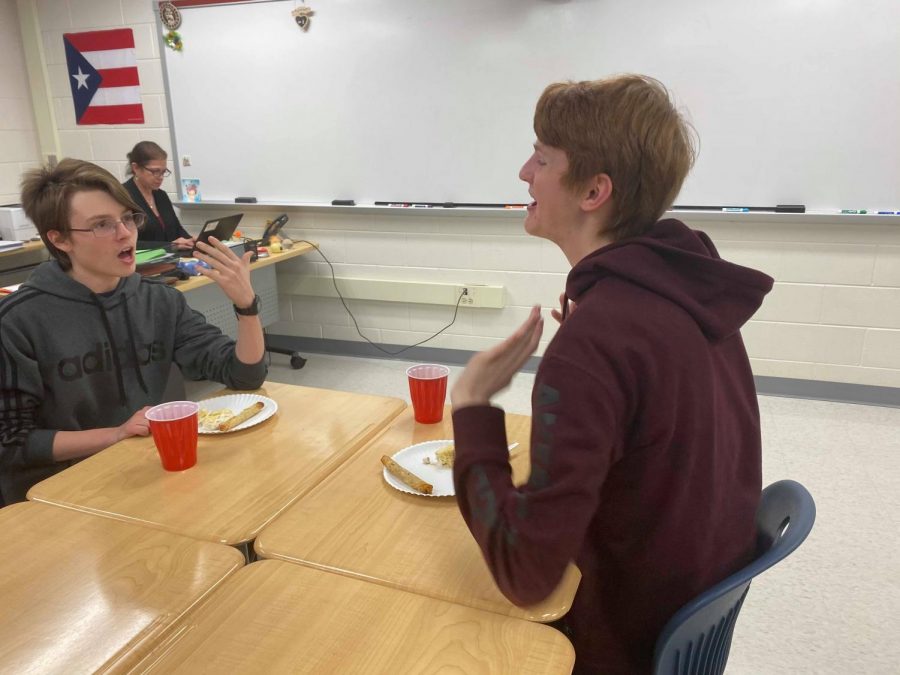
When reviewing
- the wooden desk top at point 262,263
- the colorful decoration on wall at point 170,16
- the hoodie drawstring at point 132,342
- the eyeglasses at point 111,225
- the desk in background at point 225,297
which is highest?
the colorful decoration on wall at point 170,16

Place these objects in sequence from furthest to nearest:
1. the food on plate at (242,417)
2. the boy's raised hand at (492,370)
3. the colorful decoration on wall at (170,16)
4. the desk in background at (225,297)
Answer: the colorful decoration on wall at (170,16) → the desk in background at (225,297) → the food on plate at (242,417) → the boy's raised hand at (492,370)

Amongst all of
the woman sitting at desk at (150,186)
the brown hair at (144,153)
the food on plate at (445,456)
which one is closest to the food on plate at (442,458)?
the food on plate at (445,456)

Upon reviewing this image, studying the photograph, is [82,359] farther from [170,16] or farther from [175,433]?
[170,16]

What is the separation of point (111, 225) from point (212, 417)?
1.92 feet

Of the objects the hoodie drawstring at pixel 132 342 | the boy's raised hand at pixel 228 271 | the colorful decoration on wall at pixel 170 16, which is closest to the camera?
the boy's raised hand at pixel 228 271

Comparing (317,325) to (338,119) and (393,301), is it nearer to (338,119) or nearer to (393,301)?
(393,301)

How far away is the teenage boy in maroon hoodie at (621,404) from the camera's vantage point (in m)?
0.83

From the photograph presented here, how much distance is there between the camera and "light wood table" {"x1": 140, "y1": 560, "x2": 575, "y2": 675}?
83 centimetres

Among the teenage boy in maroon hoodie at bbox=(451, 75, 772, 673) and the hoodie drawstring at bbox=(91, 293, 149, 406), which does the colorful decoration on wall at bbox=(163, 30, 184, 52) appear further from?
the teenage boy in maroon hoodie at bbox=(451, 75, 772, 673)

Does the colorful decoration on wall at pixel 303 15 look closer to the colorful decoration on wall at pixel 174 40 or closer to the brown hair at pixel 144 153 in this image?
the colorful decoration on wall at pixel 174 40

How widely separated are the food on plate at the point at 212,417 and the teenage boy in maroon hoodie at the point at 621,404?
2.30ft

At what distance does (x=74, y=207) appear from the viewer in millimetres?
1639

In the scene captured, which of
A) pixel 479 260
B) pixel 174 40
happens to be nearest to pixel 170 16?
pixel 174 40

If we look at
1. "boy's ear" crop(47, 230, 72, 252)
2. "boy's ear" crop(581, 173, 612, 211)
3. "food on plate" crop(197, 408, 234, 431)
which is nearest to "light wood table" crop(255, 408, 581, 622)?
"food on plate" crop(197, 408, 234, 431)
